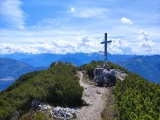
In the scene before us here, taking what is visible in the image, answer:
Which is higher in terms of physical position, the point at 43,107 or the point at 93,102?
the point at 43,107

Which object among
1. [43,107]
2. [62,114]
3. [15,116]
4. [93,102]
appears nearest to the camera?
[62,114]

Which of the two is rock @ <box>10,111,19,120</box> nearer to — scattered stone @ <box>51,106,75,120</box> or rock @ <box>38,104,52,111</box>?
rock @ <box>38,104,52,111</box>

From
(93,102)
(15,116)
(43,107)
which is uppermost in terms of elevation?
(43,107)

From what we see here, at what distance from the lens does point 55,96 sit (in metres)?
30.4

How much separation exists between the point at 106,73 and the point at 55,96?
1453 cm

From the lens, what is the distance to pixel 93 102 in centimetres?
3269

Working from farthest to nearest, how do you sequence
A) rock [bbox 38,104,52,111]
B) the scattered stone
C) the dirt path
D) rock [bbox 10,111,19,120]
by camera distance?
rock [bbox 10,111,19,120], rock [bbox 38,104,52,111], the dirt path, the scattered stone

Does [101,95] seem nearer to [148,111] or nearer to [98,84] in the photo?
[98,84]

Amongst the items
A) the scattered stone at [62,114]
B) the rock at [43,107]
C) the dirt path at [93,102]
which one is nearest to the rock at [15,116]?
the rock at [43,107]

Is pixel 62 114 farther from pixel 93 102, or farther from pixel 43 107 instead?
pixel 93 102

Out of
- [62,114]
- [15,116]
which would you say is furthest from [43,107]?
[15,116]

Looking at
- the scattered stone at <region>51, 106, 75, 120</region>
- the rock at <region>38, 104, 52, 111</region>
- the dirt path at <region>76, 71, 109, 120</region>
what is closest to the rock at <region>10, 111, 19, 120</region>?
the rock at <region>38, 104, 52, 111</region>

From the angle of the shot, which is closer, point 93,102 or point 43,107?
point 43,107

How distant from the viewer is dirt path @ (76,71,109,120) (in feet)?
87.3
